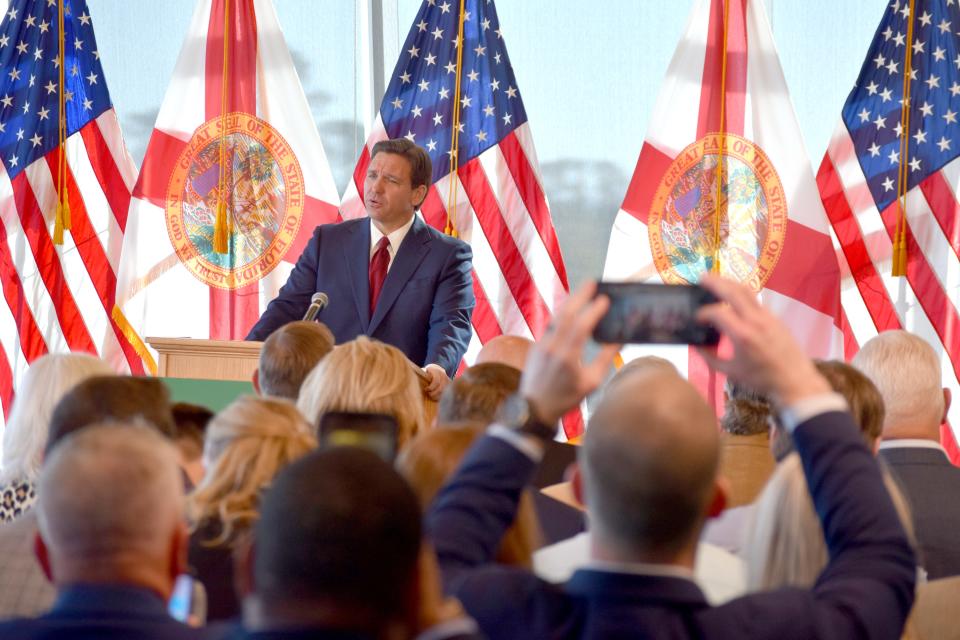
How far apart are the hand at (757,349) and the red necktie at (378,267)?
3885 mm

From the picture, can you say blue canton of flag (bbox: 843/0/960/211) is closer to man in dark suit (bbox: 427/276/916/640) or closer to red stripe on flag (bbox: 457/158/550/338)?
red stripe on flag (bbox: 457/158/550/338)

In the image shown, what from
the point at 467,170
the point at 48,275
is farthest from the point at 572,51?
the point at 48,275

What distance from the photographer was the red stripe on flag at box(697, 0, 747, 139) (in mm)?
6367

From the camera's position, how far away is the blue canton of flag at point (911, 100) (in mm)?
6066

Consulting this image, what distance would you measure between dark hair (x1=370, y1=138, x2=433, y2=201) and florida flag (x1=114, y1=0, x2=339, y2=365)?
1328 millimetres

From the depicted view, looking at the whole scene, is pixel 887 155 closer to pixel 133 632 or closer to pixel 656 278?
pixel 656 278

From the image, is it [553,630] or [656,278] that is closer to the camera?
[553,630]

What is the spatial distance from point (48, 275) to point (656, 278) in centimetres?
309

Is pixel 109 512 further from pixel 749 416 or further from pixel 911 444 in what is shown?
pixel 911 444

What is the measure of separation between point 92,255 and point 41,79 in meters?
0.93

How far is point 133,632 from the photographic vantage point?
4.36 ft

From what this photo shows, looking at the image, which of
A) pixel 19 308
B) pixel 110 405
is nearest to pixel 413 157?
pixel 19 308

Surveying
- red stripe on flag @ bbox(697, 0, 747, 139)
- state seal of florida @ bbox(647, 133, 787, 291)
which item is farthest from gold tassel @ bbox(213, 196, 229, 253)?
red stripe on flag @ bbox(697, 0, 747, 139)

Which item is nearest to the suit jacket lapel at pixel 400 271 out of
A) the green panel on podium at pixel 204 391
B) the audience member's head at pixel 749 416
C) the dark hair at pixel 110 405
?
the green panel on podium at pixel 204 391
